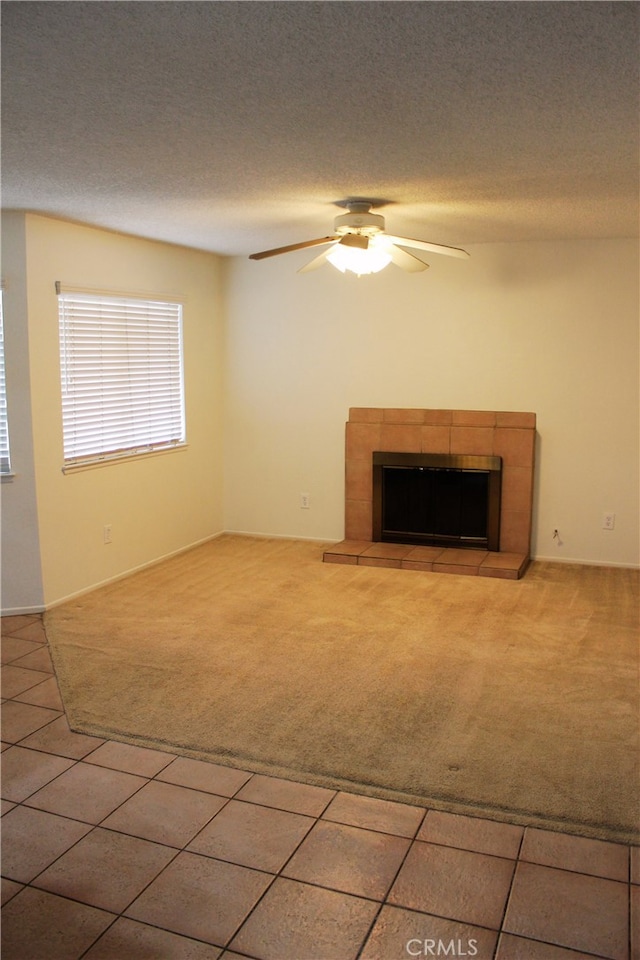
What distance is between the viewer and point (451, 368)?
5918 millimetres

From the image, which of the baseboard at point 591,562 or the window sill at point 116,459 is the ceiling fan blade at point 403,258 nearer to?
the window sill at point 116,459

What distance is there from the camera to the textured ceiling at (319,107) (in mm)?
1871

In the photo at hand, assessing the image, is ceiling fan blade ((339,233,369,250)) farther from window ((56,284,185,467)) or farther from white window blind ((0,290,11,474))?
white window blind ((0,290,11,474))

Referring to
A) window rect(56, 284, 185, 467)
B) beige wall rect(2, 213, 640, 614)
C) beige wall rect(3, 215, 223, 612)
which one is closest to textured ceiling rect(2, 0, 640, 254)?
beige wall rect(3, 215, 223, 612)

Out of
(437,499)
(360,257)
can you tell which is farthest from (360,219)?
(437,499)

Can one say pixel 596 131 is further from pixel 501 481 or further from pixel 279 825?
pixel 501 481

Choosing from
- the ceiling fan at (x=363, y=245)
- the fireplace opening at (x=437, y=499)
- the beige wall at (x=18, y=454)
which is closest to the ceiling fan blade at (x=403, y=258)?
the ceiling fan at (x=363, y=245)

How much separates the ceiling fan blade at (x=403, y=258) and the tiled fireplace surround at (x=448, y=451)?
160 centimetres

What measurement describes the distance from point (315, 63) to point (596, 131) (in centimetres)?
117

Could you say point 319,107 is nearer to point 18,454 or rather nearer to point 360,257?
point 360,257

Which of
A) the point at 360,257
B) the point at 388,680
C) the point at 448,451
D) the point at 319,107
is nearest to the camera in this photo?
the point at 319,107

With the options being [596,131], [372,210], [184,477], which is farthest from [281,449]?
[596,131]

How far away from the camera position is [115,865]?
8.00 ft

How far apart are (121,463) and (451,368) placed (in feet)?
8.16
